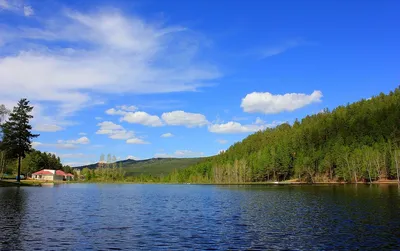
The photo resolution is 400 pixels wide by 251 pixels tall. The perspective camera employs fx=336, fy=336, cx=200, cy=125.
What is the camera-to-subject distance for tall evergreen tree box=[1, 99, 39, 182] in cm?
11044

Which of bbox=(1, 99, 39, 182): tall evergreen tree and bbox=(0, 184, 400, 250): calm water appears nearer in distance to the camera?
bbox=(0, 184, 400, 250): calm water

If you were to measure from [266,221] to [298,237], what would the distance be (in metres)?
11.3

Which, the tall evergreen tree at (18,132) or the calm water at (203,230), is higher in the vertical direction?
the tall evergreen tree at (18,132)

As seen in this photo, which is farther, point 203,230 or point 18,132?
point 18,132

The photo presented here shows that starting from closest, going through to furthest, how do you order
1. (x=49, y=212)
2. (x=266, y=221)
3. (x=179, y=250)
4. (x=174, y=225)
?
(x=179, y=250), (x=174, y=225), (x=266, y=221), (x=49, y=212)

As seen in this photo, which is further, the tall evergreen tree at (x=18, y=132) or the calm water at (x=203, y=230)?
the tall evergreen tree at (x=18, y=132)

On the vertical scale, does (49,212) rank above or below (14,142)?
below

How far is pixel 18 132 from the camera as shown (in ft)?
366

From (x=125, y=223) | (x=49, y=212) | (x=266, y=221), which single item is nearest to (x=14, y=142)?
(x=49, y=212)

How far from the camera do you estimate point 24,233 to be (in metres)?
34.3

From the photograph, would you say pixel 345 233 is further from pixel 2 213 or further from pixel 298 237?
pixel 2 213

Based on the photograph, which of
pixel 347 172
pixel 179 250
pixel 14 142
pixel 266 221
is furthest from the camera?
pixel 347 172

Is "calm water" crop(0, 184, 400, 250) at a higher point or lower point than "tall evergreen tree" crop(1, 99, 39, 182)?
Answer: lower

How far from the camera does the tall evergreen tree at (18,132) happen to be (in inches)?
4348
